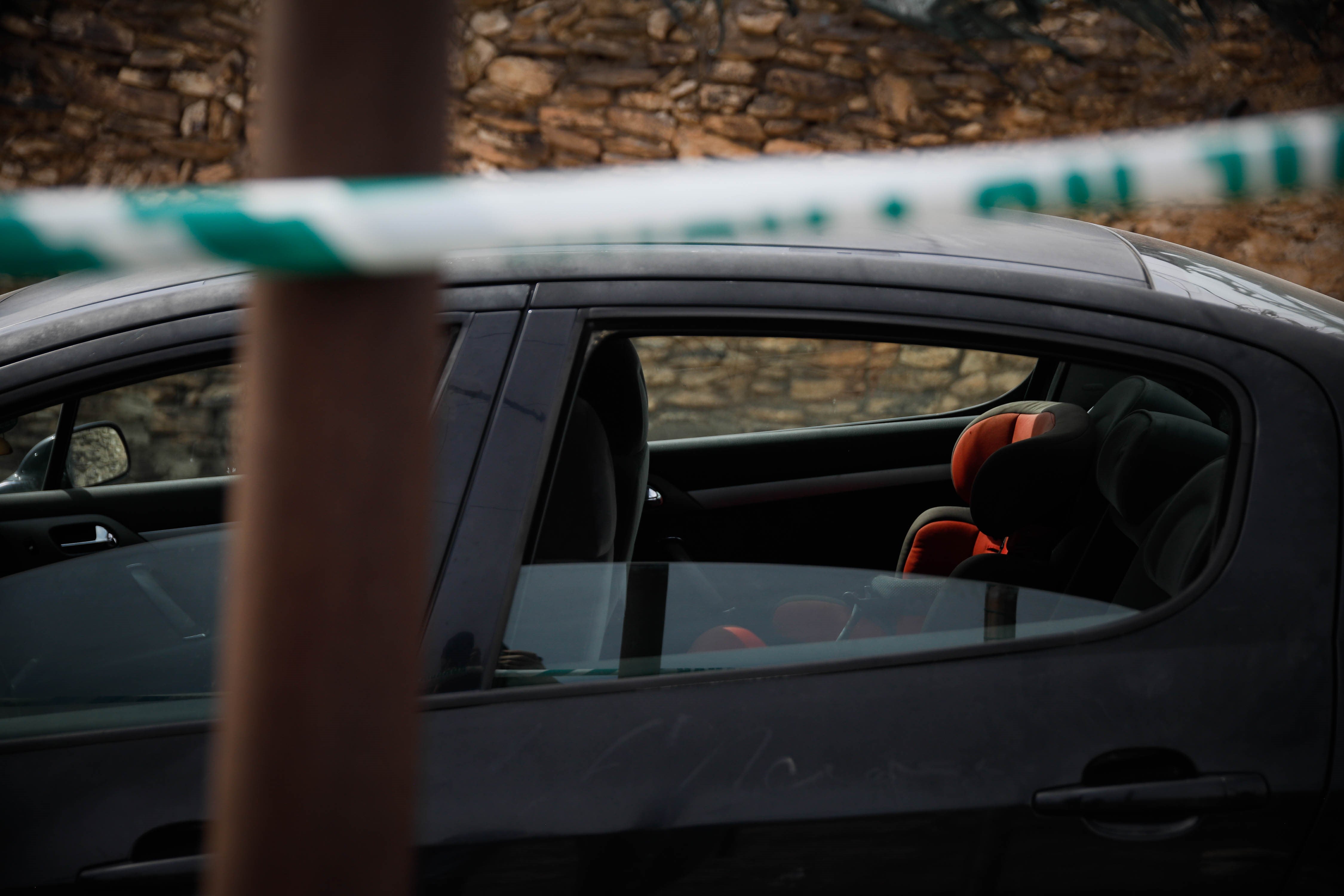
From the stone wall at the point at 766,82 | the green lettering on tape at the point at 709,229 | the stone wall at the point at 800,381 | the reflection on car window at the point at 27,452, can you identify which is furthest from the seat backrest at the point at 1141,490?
the stone wall at the point at 766,82

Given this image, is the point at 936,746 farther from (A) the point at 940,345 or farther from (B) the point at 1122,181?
(B) the point at 1122,181

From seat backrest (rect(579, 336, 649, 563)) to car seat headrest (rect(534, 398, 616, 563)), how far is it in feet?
0.23

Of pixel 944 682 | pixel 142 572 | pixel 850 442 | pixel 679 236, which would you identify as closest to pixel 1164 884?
pixel 944 682

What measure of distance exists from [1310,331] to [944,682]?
639mm

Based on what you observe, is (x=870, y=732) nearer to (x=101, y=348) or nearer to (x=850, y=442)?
(x=101, y=348)

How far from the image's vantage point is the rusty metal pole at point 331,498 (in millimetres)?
354

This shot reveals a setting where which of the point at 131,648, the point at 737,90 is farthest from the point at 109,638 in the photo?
the point at 737,90

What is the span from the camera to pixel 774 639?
1.22m

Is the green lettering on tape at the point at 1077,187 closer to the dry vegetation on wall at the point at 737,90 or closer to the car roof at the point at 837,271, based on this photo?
the car roof at the point at 837,271

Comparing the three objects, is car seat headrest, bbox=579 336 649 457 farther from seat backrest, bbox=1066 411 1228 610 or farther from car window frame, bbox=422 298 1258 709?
seat backrest, bbox=1066 411 1228 610

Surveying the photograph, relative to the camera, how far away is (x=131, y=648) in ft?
4.17

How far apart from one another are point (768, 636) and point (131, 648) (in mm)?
817

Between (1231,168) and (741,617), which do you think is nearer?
(1231,168)

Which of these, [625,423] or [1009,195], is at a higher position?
[1009,195]
